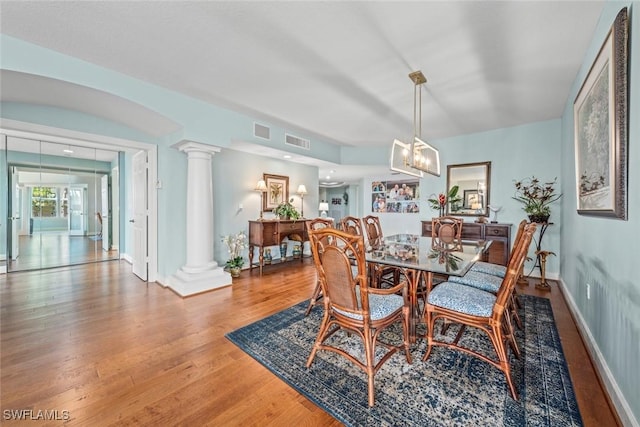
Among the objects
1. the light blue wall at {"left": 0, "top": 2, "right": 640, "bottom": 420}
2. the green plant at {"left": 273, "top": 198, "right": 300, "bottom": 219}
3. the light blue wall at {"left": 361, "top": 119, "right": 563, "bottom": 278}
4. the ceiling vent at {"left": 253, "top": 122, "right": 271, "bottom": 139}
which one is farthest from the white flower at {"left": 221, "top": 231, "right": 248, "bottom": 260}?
the light blue wall at {"left": 361, "top": 119, "right": 563, "bottom": 278}

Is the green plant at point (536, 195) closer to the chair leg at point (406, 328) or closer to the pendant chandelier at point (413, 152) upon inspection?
the pendant chandelier at point (413, 152)

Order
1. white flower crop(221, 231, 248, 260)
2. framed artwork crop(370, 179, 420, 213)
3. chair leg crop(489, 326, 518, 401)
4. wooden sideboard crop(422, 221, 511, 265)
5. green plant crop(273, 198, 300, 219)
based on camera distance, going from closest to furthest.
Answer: chair leg crop(489, 326, 518, 401), wooden sideboard crop(422, 221, 511, 265), white flower crop(221, 231, 248, 260), green plant crop(273, 198, 300, 219), framed artwork crop(370, 179, 420, 213)

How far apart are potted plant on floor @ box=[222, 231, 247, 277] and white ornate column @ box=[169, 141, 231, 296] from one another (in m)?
0.44

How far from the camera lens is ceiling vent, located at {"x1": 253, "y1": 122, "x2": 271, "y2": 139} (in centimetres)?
394

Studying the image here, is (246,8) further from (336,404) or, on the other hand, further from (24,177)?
(24,177)

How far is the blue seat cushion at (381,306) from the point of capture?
1.70 m

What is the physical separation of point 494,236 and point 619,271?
9.32ft

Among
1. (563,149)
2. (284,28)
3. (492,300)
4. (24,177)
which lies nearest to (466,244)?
(492,300)

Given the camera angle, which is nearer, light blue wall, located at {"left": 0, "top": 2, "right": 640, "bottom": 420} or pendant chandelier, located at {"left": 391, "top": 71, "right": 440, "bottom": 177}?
light blue wall, located at {"left": 0, "top": 2, "right": 640, "bottom": 420}

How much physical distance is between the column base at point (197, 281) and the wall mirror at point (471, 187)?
163 inches

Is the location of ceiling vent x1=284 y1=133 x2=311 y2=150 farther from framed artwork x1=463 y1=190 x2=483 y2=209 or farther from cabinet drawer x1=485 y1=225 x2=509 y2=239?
cabinet drawer x1=485 y1=225 x2=509 y2=239

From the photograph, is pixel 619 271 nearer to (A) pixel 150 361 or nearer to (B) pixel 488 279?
(B) pixel 488 279

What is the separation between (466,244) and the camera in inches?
125

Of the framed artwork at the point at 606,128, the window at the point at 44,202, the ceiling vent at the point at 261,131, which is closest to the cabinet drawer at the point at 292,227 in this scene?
the ceiling vent at the point at 261,131
